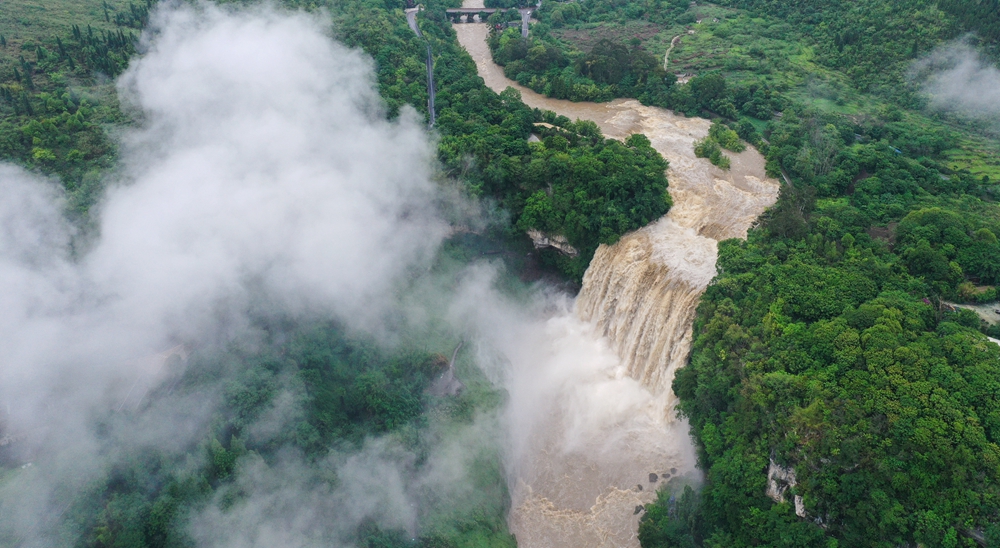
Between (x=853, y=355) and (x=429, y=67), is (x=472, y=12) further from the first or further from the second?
(x=853, y=355)

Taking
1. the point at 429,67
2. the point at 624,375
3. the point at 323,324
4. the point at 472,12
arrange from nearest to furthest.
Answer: the point at 323,324 < the point at 624,375 < the point at 429,67 < the point at 472,12

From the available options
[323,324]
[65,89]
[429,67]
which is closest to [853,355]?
[323,324]

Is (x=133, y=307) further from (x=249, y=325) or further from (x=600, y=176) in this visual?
(x=600, y=176)

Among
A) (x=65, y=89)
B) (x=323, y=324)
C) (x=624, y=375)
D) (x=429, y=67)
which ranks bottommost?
(x=624, y=375)

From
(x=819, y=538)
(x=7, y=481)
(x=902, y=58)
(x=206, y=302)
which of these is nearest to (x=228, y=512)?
(x=7, y=481)

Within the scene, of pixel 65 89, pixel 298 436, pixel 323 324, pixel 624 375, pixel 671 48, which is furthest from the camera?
pixel 671 48

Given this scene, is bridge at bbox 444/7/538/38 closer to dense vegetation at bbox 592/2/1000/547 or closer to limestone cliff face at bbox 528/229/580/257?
dense vegetation at bbox 592/2/1000/547

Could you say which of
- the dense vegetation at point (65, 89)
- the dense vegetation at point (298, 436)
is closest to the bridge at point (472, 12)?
the dense vegetation at point (65, 89)

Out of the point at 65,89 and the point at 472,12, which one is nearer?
the point at 65,89
